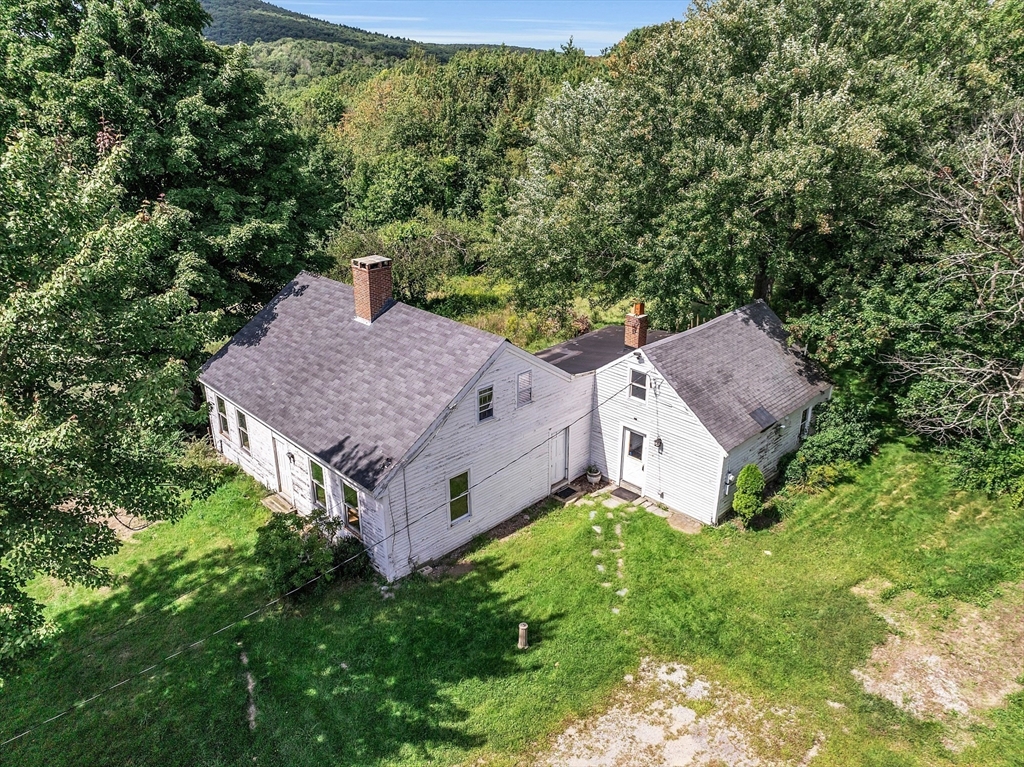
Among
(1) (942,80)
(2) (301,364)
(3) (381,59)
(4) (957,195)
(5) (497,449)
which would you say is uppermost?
(3) (381,59)

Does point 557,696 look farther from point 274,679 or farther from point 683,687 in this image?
point 274,679

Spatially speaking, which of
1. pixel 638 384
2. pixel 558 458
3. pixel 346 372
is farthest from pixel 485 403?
pixel 638 384

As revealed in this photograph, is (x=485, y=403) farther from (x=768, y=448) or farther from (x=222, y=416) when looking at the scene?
(x=222, y=416)

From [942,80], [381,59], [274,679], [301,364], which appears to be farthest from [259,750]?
[381,59]

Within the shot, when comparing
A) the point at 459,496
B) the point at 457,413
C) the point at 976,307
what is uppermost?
the point at 976,307

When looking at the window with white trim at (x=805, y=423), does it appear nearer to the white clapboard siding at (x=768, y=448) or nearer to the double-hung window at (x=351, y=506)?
the white clapboard siding at (x=768, y=448)

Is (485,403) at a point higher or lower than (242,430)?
higher
